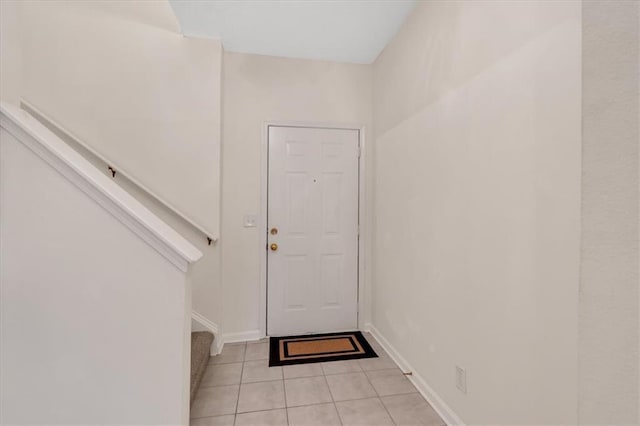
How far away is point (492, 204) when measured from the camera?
4.62 feet

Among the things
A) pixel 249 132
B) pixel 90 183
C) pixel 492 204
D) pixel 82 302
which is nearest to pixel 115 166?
pixel 249 132

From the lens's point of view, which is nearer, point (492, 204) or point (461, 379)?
point (492, 204)

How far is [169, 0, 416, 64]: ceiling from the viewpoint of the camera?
6.97 feet

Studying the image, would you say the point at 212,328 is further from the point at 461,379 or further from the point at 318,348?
the point at 461,379

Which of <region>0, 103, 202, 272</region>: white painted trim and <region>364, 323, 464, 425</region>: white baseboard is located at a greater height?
<region>0, 103, 202, 272</region>: white painted trim

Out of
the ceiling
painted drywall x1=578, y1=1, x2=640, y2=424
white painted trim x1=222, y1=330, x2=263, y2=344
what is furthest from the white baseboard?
the ceiling

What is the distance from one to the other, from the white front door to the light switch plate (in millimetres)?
133

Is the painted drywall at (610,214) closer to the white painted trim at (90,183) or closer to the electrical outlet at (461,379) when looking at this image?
the electrical outlet at (461,379)

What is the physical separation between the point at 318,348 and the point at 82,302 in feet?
6.21

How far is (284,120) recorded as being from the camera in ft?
9.30

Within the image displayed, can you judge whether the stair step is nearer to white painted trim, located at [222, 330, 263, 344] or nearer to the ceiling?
white painted trim, located at [222, 330, 263, 344]

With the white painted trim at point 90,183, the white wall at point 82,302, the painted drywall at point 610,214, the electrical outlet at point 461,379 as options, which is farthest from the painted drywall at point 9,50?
the electrical outlet at point 461,379

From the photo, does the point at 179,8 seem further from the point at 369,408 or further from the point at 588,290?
the point at 369,408

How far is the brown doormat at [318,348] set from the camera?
8.11 feet
